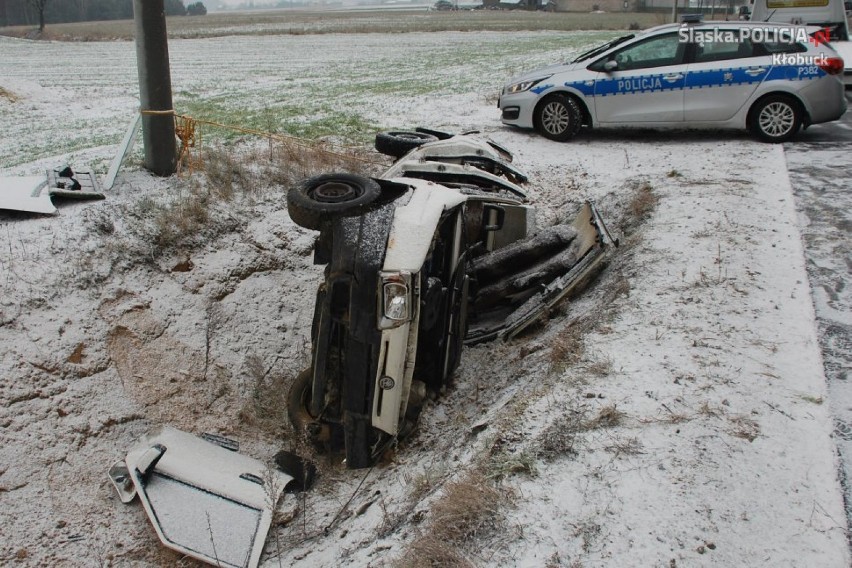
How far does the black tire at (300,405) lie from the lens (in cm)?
500

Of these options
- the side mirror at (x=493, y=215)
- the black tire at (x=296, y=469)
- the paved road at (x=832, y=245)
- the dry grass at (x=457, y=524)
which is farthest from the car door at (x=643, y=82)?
the dry grass at (x=457, y=524)

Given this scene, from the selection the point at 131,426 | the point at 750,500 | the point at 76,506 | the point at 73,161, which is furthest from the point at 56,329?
the point at 750,500

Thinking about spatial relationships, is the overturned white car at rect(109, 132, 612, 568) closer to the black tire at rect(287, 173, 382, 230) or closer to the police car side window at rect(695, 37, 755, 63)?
the black tire at rect(287, 173, 382, 230)

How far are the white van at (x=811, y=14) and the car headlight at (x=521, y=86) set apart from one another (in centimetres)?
861

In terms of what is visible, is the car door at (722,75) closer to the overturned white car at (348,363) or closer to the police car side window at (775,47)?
the police car side window at (775,47)

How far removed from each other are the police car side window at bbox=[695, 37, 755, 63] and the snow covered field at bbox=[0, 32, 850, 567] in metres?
1.61

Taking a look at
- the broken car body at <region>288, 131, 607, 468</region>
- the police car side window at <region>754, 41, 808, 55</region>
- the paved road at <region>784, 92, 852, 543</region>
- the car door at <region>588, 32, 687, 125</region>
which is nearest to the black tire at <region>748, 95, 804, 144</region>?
the paved road at <region>784, 92, 852, 543</region>

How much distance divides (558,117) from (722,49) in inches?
94.8

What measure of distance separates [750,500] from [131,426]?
4.07 metres

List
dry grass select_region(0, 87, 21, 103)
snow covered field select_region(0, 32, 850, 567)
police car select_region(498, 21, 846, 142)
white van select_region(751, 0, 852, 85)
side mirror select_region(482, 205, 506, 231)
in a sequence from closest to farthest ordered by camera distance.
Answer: snow covered field select_region(0, 32, 850, 567) → side mirror select_region(482, 205, 506, 231) → police car select_region(498, 21, 846, 142) → dry grass select_region(0, 87, 21, 103) → white van select_region(751, 0, 852, 85)

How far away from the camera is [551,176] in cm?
955

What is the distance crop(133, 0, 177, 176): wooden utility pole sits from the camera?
23.9 ft

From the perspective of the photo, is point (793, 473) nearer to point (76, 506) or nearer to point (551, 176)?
point (76, 506)

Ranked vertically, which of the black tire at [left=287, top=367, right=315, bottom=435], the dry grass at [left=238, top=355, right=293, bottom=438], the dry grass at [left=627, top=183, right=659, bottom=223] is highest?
the dry grass at [left=627, top=183, right=659, bottom=223]
